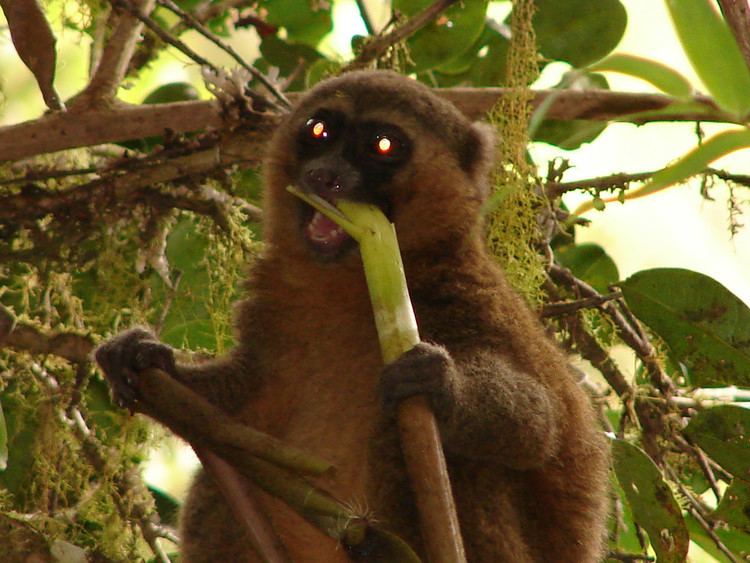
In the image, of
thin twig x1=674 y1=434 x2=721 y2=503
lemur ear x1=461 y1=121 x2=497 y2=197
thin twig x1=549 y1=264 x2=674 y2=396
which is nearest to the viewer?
thin twig x1=674 y1=434 x2=721 y2=503

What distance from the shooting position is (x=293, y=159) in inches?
137

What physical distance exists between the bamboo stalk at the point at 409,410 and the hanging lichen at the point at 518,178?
1.17 m

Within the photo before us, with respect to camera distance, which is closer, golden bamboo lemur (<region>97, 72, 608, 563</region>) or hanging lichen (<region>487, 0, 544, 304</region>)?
golden bamboo lemur (<region>97, 72, 608, 563</region>)

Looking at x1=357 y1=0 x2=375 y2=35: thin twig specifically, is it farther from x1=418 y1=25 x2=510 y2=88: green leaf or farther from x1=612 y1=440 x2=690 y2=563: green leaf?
x1=612 y1=440 x2=690 y2=563: green leaf

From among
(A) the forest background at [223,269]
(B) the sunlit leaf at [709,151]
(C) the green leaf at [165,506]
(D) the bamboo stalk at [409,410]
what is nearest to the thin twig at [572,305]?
(A) the forest background at [223,269]

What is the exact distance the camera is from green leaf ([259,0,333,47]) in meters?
4.11

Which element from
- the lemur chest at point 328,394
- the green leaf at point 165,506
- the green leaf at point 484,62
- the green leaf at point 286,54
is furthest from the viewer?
the green leaf at point 286,54

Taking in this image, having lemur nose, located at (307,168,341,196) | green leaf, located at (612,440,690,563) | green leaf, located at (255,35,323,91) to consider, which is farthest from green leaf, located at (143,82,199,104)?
green leaf, located at (612,440,690,563)

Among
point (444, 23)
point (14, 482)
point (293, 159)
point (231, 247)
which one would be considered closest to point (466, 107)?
point (444, 23)

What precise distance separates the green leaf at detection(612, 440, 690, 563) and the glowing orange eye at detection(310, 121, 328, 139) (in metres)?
1.30

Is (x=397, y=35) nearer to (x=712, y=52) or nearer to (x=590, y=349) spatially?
(x=590, y=349)

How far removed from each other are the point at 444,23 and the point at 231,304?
48.5 inches

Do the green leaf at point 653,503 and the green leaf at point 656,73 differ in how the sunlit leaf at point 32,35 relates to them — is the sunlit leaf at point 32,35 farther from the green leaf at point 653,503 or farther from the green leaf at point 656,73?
the green leaf at point 656,73

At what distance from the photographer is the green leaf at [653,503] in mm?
2717
